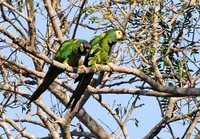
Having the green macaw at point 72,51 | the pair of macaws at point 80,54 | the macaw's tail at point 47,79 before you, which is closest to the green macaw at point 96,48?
the pair of macaws at point 80,54

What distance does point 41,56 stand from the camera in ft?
12.6

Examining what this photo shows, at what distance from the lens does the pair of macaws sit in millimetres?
4910

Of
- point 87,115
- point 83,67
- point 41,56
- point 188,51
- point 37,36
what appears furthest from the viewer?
point 87,115

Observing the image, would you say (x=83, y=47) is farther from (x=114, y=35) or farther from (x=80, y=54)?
(x=114, y=35)

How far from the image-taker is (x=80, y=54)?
5473 millimetres

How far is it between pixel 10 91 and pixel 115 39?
140cm

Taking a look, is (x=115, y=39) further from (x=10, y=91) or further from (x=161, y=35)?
(x=10, y=91)

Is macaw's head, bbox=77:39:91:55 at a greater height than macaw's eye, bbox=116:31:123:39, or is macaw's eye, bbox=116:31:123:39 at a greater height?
macaw's head, bbox=77:39:91:55

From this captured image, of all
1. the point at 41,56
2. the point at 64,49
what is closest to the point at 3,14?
the point at 64,49

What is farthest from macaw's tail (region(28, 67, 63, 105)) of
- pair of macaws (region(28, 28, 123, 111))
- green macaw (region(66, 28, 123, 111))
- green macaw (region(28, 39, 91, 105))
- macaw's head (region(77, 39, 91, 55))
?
macaw's head (region(77, 39, 91, 55))

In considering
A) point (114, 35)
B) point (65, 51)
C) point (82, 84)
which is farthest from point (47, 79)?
point (114, 35)

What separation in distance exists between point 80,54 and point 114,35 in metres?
0.51

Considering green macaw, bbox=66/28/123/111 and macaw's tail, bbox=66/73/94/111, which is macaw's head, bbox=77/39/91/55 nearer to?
green macaw, bbox=66/28/123/111

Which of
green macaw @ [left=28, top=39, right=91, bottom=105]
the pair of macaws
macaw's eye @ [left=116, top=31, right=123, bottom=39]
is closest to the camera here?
the pair of macaws
